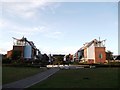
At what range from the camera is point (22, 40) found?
11444 centimetres

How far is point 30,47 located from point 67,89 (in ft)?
335

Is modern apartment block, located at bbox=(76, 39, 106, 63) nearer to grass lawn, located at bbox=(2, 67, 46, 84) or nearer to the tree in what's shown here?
the tree

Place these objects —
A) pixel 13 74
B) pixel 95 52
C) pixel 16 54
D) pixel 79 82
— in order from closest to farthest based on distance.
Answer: pixel 79 82 → pixel 13 74 → pixel 16 54 → pixel 95 52

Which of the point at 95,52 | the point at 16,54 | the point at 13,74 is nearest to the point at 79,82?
the point at 13,74

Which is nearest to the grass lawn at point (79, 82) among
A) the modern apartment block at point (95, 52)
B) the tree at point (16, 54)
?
the tree at point (16, 54)

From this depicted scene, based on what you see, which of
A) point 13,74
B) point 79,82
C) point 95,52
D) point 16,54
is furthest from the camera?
point 95,52

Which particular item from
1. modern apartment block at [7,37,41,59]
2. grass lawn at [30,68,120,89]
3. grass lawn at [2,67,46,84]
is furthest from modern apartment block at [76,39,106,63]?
grass lawn at [30,68,120,89]

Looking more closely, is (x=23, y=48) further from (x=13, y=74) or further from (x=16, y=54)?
(x=13, y=74)

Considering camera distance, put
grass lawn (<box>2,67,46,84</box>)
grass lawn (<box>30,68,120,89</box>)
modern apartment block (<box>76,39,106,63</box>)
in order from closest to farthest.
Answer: grass lawn (<box>30,68,120,89</box>), grass lawn (<box>2,67,46,84</box>), modern apartment block (<box>76,39,106,63</box>)

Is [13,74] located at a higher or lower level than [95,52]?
lower

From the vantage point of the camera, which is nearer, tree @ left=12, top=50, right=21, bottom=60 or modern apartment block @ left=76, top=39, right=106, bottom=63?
tree @ left=12, top=50, right=21, bottom=60

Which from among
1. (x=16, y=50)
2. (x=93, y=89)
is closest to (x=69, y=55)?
(x=16, y=50)

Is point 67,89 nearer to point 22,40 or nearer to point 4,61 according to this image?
point 4,61

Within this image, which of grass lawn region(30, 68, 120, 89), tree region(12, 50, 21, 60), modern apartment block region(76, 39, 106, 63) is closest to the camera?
grass lawn region(30, 68, 120, 89)
